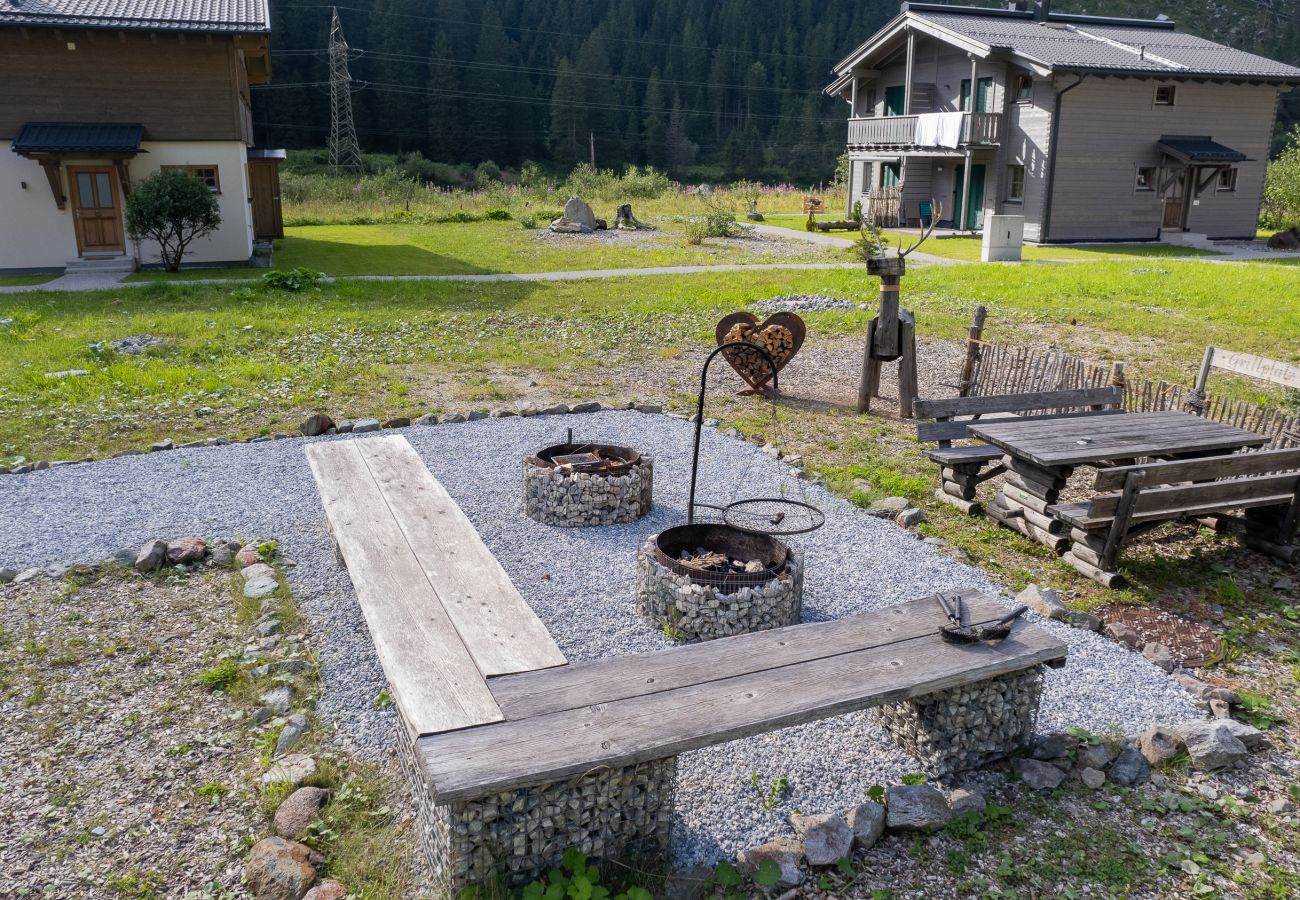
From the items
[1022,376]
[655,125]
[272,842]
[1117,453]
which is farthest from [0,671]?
[655,125]

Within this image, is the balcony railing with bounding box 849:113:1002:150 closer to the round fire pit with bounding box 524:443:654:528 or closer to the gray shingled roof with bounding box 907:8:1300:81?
the gray shingled roof with bounding box 907:8:1300:81

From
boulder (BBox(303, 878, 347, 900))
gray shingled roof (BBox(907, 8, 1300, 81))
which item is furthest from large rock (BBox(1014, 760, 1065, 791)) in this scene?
gray shingled roof (BBox(907, 8, 1300, 81))

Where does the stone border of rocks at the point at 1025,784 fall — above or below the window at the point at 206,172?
below

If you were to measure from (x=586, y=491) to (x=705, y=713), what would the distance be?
10.9 feet

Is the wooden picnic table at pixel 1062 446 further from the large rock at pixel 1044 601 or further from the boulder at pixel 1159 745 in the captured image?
the boulder at pixel 1159 745

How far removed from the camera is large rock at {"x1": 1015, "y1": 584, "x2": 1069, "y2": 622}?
Answer: 5.34m

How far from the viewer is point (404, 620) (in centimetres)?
411

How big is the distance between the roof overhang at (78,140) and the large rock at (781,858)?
826 inches

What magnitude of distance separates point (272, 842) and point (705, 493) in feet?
14.3

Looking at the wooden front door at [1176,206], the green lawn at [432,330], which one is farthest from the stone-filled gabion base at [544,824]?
the wooden front door at [1176,206]

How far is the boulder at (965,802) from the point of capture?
3729 millimetres

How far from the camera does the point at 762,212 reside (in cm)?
3794

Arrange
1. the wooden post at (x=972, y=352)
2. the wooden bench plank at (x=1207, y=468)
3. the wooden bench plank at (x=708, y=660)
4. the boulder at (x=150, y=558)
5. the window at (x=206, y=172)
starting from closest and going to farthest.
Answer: the wooden bench plank at (x=708, y=660)
the wooden bench plank at (x=1207, y=468)
the boulder at (x=150, y=558)
the wooden post at (x=972, y=352)
the window at (x=206, y=172)

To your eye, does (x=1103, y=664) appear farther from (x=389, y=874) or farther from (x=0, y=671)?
(x=0, y=671)
